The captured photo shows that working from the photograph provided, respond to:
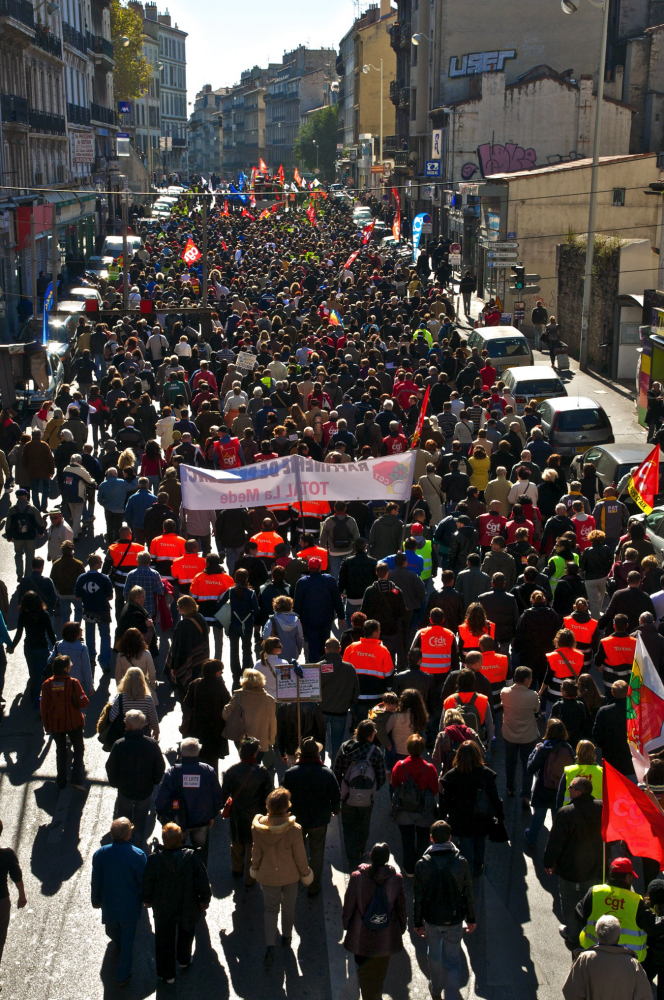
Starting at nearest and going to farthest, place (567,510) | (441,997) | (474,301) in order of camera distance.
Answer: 1. (441,997)
2. (567,510)
3. (474,301)

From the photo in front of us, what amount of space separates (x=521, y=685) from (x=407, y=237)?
51.6m

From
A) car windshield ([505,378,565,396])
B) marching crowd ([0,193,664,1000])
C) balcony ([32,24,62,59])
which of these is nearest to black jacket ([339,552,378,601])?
marching crowd ([0,193,664,1000])

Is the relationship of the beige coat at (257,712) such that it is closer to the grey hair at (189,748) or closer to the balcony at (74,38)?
the grey hair at (189,748)

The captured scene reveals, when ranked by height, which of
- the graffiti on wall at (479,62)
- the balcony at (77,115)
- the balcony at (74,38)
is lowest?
the balcony at (77,115)

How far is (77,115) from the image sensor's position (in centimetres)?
6078

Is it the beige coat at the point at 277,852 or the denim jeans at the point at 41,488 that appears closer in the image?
the beige coat at the point at 277,852

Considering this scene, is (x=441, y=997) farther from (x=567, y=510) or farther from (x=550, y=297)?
(x=550, y=297)

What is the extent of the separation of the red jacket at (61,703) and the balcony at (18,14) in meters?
32.6

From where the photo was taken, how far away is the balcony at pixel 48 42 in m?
44.9

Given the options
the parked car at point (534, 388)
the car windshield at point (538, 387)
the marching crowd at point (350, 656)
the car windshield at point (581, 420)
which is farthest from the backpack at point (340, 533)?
the car windshield at point (538, 387)

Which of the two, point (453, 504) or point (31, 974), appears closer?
point (31, 974)

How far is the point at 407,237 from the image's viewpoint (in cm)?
5834

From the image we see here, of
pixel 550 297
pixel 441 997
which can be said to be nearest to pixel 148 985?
pixel 441 997

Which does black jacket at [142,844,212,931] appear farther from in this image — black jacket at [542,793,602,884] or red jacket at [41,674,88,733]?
red jacket at [41,674,88,733]
